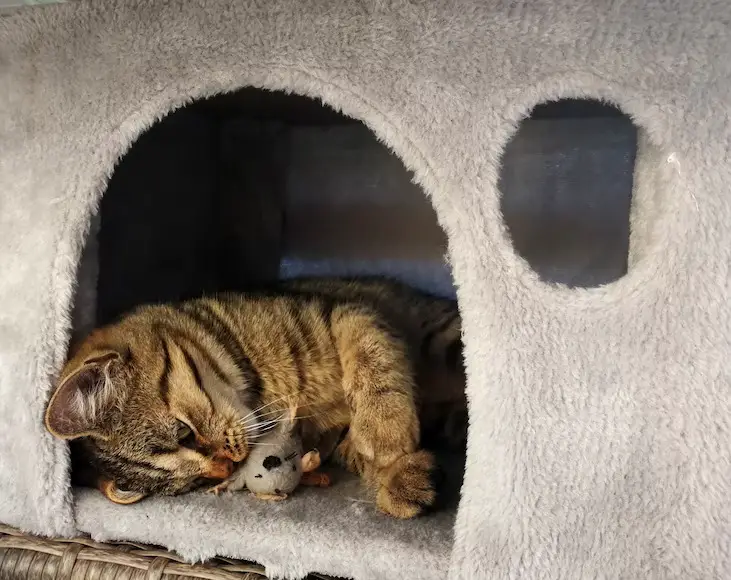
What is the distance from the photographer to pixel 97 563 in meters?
1.01

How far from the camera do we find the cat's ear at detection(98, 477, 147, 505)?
3.47ft

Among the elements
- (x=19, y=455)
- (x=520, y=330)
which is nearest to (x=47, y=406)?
(x=19, y=455)

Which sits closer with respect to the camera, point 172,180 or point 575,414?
point 575,414

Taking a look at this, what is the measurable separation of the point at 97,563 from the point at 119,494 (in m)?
0.12

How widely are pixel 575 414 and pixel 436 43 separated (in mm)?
577

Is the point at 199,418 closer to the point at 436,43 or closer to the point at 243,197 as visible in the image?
the point at 436,43

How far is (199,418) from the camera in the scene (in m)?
1.09

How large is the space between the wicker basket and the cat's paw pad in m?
0.16

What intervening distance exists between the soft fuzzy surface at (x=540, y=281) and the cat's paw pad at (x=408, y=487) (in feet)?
0.11

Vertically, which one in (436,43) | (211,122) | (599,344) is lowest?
(599,344)

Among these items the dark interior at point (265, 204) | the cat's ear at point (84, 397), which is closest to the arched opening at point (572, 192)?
the dark interior at point (265, 204)

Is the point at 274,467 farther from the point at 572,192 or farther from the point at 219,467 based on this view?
the point at 572,192

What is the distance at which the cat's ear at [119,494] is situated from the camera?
3.47 ft

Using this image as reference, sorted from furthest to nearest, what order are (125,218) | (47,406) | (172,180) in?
(172,180) → (125,218) → (47,406)
